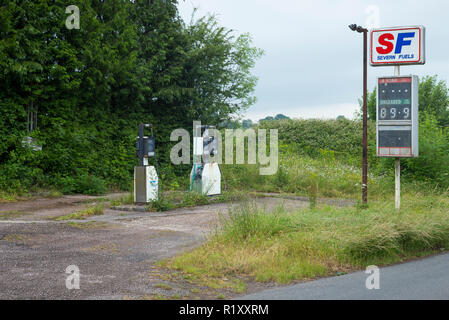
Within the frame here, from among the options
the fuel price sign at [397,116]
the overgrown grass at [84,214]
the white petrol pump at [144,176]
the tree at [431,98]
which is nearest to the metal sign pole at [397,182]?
the fuel price sign at [397,116]

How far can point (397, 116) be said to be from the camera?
36.2 feet

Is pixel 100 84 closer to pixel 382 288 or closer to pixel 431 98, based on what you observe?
pixel 382 288

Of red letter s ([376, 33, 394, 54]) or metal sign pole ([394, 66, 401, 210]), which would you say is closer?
metal sign pole ([394, 66, 401, 210])

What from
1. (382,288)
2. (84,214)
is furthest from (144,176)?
(382,288)

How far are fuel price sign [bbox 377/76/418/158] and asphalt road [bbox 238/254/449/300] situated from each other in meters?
4.04

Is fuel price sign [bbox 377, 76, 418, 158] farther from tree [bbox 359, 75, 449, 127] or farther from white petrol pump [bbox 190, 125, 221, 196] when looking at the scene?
tree [bbox 359, 75, 449, 127]

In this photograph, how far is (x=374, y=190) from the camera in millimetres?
17094

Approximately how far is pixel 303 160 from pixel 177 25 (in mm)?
8635

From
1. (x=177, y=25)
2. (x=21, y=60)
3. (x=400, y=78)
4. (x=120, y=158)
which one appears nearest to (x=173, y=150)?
(x=120, y=158)

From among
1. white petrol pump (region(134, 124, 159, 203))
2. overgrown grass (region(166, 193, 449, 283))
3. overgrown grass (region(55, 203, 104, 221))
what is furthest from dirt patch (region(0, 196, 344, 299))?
white petrol pump (region(134, 124, 159, 203))

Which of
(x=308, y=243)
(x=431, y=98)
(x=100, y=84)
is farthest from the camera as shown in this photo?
(x=431, y=98)

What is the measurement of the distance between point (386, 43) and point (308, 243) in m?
5.78

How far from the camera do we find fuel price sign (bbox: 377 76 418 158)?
10898mm

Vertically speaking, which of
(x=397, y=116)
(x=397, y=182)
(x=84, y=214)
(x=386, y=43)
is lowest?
(x=84, y=214)
